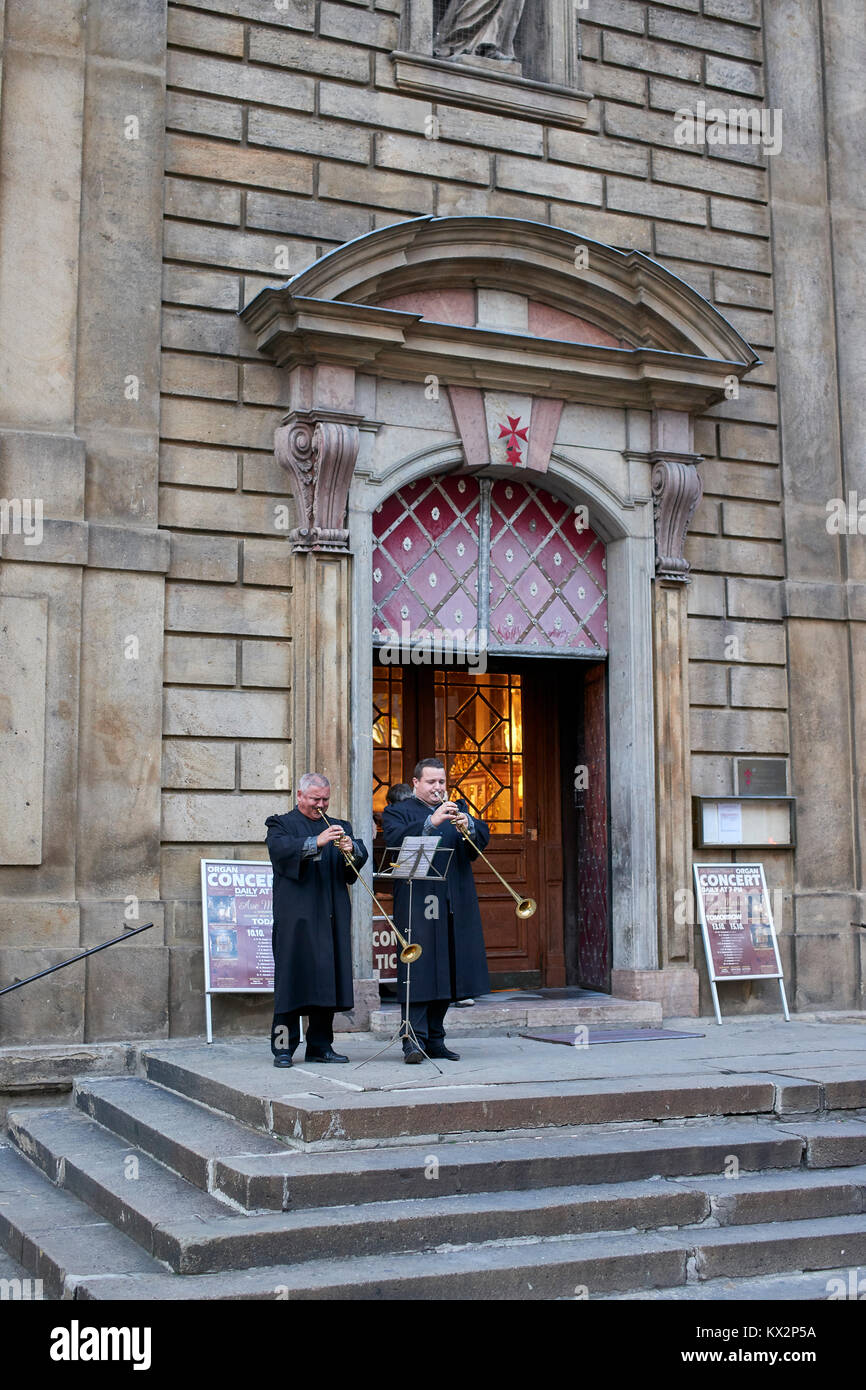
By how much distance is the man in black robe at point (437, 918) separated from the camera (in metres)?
7.95

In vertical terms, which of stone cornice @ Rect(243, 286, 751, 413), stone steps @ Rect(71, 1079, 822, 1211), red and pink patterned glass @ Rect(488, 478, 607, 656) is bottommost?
stone steps @ Rect(71, 1079, 822, 1211)

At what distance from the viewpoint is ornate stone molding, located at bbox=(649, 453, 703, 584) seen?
1082cm

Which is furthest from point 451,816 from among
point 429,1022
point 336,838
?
point 429,1022

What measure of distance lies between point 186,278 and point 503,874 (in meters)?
5.07

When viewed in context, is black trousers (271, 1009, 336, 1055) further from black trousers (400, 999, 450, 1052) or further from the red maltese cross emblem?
the red maltese cross emblem

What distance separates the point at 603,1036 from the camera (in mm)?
9406

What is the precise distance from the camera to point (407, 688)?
36.6 ft

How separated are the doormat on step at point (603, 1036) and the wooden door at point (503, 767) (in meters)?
1.48

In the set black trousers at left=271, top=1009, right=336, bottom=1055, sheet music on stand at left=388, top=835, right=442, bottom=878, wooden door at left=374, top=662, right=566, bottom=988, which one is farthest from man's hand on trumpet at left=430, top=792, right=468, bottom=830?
wooden door at left=374, top=662, right=566, bottom=988

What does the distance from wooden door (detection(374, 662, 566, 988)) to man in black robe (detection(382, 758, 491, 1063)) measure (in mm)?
2724

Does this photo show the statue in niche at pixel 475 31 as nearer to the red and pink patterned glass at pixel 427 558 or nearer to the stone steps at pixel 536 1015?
the red and pink patterned glass at pixel 427 558
